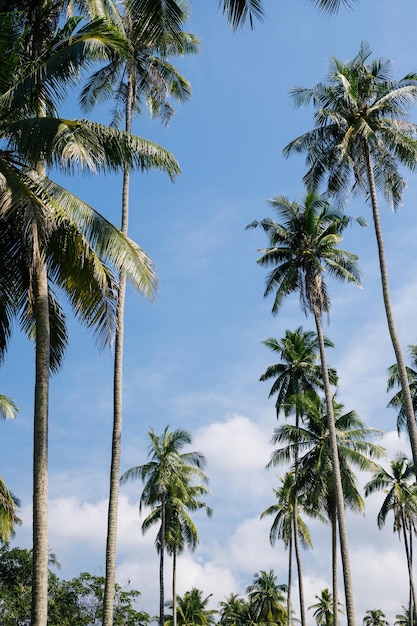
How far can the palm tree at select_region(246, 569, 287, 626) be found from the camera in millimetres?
60569

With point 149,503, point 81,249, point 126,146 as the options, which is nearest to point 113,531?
point 81,249

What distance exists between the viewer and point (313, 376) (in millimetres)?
37688

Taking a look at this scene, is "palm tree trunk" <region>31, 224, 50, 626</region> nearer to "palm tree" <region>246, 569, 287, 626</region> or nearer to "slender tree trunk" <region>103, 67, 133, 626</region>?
"slender tree trunk" <region>103, 67, 133, 626</region>

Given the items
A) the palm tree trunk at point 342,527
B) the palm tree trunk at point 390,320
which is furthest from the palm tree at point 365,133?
the palm tree trunk at point 342,527

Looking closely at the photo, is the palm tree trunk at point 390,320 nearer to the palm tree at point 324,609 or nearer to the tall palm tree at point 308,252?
the tall palm tree at point 308,252

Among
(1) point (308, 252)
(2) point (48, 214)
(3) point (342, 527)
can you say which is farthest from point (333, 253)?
(2) point (48, 214)

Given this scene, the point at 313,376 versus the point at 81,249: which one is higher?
the point at 313,376

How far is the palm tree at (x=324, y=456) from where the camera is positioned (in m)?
29.9

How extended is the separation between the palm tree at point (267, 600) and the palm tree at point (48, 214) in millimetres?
54863

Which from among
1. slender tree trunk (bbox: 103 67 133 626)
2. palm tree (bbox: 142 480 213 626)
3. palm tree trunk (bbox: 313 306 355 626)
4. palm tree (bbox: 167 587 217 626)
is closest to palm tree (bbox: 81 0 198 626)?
slender tree trunk (bbox: 103 67 133 626)

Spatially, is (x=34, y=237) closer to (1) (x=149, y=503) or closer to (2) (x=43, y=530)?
(2) (x=43, y=530)

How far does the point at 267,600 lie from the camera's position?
205ft

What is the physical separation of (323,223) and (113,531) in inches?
704

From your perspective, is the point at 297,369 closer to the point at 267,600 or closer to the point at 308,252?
the point at 308,252
